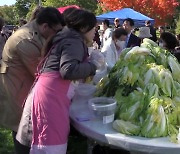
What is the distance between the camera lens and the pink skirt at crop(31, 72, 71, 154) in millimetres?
2246

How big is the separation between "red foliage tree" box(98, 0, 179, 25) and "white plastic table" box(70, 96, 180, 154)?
3130 centimetres

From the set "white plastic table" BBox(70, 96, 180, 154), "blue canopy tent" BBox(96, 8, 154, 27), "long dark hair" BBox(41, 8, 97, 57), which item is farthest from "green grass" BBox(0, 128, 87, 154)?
"blue canopy tent" BBox(96, 8, 154, 27)

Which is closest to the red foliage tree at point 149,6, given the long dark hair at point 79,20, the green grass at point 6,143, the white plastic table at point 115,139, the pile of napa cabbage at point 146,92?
the green grass at point 6,143

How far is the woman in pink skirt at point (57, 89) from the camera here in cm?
221

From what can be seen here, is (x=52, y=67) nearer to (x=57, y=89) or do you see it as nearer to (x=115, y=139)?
(x=57, y=89)

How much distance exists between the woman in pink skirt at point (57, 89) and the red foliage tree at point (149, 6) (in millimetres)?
31235

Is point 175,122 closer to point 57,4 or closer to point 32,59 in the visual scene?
point 32,59

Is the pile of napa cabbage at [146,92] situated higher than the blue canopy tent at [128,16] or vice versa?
the pile of napa cabbage at [146,92]

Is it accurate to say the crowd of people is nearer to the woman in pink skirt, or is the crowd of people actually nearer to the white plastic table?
the woman in pink skirt

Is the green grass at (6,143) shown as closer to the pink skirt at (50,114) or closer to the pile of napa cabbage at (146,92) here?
the pile of napa cabbage at (146,92)

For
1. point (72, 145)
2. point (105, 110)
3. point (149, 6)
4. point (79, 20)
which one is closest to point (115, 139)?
point (105, 110)

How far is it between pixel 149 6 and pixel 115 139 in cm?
3294

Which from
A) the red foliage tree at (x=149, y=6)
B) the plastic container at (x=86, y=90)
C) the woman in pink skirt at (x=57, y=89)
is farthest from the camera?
the red foliage tree at (x=149, y=6)

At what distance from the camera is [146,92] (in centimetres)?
231
